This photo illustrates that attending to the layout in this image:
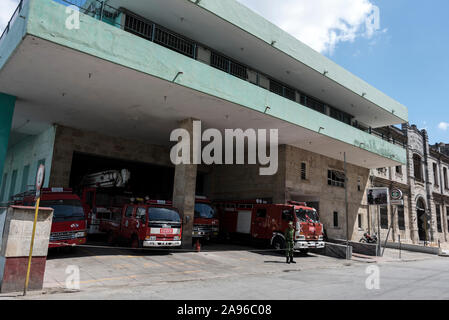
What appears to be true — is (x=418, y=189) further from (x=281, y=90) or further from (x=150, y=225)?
(x=150, y=225)

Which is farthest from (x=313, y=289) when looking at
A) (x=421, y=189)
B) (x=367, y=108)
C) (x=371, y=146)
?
(x=421, y=189)

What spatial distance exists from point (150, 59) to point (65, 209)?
658cm

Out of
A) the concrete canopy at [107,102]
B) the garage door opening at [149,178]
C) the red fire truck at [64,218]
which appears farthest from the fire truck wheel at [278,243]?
the garage door opening at [149,178]

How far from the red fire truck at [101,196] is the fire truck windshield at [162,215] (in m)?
2.36

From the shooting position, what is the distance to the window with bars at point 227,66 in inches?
692

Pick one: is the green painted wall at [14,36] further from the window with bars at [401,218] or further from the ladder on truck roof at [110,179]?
the window with bars at [401,218]

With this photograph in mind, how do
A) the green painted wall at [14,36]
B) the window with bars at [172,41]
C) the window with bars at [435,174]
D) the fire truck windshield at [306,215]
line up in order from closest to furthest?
1. the green painted wall at [14,36]
2. the window with bars at [172,41]
3. the fire truck windshield at [306,215]
4. the window with bars at [435,174]

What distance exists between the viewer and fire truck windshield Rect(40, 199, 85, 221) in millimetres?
11560

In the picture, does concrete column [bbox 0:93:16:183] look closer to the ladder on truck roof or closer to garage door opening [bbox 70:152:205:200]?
the ladder on truck roof

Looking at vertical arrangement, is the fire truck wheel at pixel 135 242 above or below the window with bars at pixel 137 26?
below

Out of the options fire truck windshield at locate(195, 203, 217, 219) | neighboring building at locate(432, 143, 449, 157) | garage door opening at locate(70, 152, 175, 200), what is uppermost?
neighboring building at locate(432, 143, 449, 157)

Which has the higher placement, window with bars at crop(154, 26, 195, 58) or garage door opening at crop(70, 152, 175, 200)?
window with bars at crop(154, 26, 195, 58)

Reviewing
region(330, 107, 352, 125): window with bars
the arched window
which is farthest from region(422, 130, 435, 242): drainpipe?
region(330, 107, 352, 125): window with bars

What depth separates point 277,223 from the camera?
16469 millimetres
